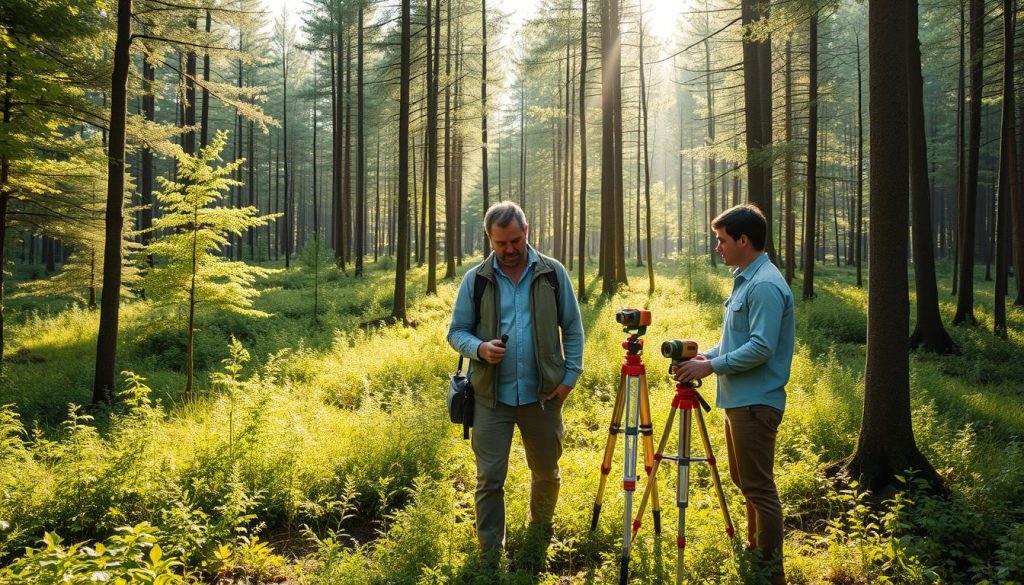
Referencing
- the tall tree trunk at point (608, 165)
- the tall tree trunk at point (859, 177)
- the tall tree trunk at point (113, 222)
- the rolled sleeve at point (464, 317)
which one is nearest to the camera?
the rolled sleeve at point (464, 317)

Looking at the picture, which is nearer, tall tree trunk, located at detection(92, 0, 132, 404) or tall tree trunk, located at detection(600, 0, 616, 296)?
tall tree trunk, located at detection(92, 0, 132, 404)

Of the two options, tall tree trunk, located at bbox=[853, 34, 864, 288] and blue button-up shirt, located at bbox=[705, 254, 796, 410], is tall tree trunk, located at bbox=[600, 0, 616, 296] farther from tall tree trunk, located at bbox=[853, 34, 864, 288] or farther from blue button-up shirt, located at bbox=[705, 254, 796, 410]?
blue button-up shirt, located at bbox=[705, 254, 796, 410]

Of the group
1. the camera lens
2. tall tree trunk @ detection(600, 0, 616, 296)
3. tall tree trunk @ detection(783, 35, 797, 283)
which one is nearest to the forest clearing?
the camera lens

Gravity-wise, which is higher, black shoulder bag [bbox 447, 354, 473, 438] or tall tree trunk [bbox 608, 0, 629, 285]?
tall tree trunk [bbox 608, 0, 629, 285]

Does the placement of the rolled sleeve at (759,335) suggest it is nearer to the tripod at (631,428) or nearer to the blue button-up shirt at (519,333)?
the tripod at (631,428)

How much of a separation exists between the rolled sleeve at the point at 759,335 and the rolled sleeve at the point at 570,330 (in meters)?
0.98

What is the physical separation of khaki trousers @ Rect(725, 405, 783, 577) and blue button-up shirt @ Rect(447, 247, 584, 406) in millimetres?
1143

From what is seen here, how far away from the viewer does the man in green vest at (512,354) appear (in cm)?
367

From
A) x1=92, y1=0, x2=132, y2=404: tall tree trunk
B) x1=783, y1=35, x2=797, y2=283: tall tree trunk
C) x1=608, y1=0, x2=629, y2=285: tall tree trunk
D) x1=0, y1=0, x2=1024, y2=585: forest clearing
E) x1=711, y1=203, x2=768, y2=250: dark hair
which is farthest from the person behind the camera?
x1=783, y1=35, x2=797, y2=283: tall tree trunk

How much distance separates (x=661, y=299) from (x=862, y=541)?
13.6 m

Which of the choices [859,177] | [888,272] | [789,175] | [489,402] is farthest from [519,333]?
[859,177]

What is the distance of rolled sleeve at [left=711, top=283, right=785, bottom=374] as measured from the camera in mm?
3143

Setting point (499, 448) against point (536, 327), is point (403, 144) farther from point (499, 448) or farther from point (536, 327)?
point (499, 448)

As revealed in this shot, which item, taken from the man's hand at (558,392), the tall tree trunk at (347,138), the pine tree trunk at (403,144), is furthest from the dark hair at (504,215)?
the tall tree trunk at (347,138)
